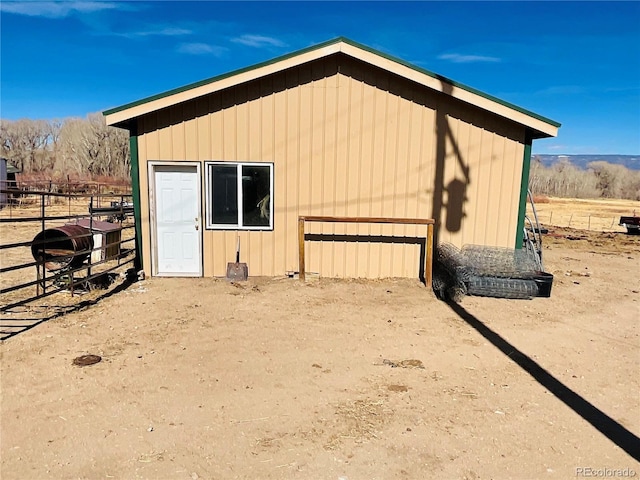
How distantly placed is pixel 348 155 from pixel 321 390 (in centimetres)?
496

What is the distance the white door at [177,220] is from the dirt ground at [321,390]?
4.28ft

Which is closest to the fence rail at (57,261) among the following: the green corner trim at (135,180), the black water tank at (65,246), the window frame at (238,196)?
the black water tank at (65,246)

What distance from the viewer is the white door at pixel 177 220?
25.5 ft

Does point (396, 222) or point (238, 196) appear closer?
point (396, 222)

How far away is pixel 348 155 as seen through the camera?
7828mm

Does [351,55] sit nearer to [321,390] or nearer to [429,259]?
[429,259]

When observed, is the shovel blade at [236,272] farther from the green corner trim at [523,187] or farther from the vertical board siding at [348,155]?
the green corner trim at [523,187]

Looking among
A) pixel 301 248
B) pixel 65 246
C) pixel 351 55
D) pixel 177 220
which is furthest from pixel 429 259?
pixel 65 246

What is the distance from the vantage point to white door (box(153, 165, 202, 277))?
777cm

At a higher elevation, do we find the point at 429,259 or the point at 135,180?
the point at 135,180

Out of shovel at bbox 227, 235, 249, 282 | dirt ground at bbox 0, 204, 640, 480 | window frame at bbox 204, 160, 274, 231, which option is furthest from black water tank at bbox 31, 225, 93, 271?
shovel at bbox 227, 235, 249, 282

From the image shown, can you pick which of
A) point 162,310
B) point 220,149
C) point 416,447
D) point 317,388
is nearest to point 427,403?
point 416,447

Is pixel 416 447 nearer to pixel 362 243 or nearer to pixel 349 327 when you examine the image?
pixel 349 327

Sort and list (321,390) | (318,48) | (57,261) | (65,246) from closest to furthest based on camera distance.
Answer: (321,390)
(57,261)
(65,246)
(318,48)
